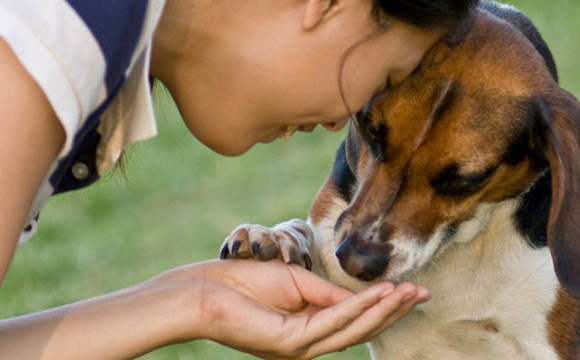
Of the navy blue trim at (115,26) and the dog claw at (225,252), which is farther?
the dog claw at (225,252)

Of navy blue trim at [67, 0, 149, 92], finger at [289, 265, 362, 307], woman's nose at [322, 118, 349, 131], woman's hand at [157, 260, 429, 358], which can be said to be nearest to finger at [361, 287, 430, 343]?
woman's hand at [157, 260, 429, 358]

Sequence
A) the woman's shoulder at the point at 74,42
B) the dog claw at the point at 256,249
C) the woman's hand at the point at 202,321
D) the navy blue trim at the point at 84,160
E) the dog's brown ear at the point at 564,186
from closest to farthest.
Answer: the woman's shoulder at the point at 74,42 < the navy blue trim at the point at 84,160 < the woman's hand at the point at 202,321 < the dog's brown ear at the point at 564,186 < the dog claw at the point at 256,249

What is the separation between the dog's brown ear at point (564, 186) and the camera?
3.32 meters

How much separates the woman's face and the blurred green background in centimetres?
224

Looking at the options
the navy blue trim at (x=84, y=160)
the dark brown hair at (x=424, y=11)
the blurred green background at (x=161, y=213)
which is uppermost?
the dark brown hair at (x=424, y=11)

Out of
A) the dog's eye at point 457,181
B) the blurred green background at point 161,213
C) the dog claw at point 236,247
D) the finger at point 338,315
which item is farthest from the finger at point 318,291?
the blurred green background at point 161,213

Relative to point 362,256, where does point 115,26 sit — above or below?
above

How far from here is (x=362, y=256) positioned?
3402 millimetres

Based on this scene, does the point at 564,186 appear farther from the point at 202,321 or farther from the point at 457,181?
the point at 202,321

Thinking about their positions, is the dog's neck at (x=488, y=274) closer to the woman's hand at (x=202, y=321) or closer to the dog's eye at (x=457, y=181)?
the dog's eye at (x=457, y=181)

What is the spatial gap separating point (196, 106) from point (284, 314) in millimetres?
579

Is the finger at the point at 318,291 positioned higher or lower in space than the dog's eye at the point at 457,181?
lower

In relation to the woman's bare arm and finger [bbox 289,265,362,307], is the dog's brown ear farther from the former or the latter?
finger [bbox 289,265,362,307]

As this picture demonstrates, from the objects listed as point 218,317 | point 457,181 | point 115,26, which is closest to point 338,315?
point 218,317
